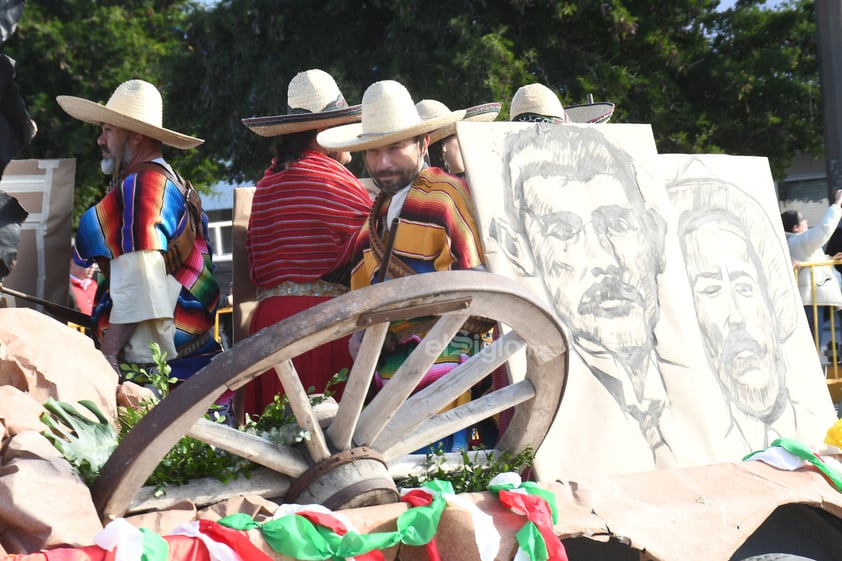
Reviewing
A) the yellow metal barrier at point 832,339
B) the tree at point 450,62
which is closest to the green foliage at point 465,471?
the yellow metal barrier at point 832,339

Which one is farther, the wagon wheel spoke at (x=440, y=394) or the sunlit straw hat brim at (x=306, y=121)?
the sunlit straw hat brim at (x=306, y=121)

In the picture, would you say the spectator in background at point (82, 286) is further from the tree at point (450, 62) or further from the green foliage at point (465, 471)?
the tree at point (450, 62)

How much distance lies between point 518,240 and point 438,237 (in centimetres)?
22

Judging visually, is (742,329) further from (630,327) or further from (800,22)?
(800,22)

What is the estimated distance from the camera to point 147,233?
3.21 metres

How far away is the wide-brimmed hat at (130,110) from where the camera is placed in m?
3.40

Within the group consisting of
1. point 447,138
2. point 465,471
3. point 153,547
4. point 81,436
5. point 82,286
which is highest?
point 447,138

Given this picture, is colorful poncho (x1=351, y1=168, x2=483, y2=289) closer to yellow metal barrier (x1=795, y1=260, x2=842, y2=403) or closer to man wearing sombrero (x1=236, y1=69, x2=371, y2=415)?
man wearing sombrero (x1=236, y1=69, x2=371, y2=415)

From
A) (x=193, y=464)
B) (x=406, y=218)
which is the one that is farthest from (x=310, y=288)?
(x=193, y=464)

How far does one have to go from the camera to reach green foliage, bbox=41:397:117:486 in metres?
1.91

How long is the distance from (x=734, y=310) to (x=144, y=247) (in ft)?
6.02

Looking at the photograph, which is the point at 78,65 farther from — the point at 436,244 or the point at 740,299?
the point at 740,299

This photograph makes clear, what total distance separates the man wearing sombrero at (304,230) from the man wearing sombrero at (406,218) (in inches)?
15.5

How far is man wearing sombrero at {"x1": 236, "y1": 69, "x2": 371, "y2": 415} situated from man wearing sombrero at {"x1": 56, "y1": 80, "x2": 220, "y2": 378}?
207 millimetres
